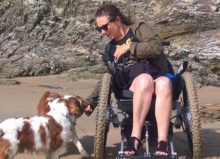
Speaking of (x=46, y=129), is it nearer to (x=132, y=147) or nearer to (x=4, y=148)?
(x=4, y=148)

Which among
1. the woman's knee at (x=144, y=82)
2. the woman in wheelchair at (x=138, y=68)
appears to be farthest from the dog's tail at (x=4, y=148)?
the woman's knee at (x=144, y=82)

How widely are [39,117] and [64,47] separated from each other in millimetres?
7685

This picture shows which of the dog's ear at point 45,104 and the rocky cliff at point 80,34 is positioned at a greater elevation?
the rocky cliff at point 80,34

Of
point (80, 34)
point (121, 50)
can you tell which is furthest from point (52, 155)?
point (80, 34)

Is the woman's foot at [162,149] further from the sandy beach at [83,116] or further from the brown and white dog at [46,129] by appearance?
the brown and white dog at [46,129]

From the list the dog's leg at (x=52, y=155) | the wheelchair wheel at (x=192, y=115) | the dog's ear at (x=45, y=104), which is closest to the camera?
the wheelchair wheel at (x=192, y=115)

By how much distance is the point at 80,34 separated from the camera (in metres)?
13.3

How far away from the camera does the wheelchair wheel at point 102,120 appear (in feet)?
17.2

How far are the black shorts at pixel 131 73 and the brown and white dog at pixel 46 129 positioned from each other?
46 cm

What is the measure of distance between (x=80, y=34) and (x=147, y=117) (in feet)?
26.5

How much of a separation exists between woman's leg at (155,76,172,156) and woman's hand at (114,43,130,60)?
0.49 meters

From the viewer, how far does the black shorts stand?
18.0ft

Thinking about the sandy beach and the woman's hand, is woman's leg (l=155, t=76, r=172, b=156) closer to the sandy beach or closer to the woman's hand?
the woman's hand

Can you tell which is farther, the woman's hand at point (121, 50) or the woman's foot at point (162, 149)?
the woman's hand at point (121, 50)
